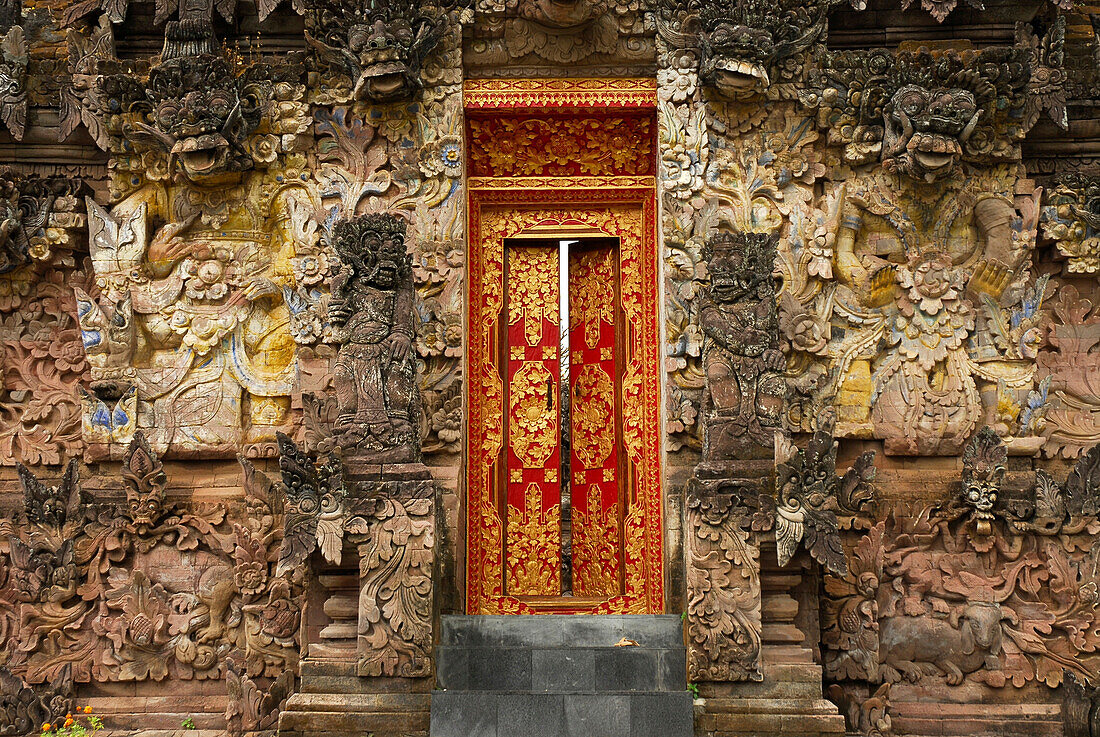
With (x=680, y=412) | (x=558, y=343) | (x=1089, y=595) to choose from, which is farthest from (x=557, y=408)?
(x=1089, y=595)

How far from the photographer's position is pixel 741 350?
7477 millimetres

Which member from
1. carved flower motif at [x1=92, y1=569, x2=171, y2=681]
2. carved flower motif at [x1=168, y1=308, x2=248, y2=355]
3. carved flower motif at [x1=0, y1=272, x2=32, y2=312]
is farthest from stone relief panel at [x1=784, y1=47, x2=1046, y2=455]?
carved flower motif at [x1=0, y1=272, x2=32, y2=312]

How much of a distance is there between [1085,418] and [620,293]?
3790 millimetres

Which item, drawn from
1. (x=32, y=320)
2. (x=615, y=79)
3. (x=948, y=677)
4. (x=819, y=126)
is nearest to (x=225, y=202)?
(x=32, y=320)

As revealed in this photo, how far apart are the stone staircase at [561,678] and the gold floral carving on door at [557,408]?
3.45ft

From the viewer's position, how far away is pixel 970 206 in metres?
8.34

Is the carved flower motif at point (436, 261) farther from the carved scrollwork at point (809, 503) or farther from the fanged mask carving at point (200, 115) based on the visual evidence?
the carved scrollwork at point (809, 503)

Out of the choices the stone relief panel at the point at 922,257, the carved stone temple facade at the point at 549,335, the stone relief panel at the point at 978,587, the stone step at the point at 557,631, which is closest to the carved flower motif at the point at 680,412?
the carved stone temple facade at the point at 549,335

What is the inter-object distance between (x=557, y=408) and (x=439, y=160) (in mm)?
2273

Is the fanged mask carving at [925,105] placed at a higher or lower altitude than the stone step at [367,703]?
higher

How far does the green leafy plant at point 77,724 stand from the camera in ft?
24.4

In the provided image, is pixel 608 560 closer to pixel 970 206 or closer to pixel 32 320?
pixel 970 206

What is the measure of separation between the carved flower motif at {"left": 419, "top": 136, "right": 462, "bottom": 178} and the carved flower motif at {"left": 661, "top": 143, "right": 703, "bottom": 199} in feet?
5.34

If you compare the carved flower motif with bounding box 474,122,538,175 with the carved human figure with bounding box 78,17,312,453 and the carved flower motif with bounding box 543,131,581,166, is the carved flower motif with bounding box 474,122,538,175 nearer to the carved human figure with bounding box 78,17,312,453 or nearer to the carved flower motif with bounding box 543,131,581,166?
the carved flower motif with bounding box 543,131,581,166
